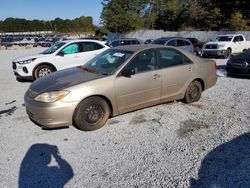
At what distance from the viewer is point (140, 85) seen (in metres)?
5.31

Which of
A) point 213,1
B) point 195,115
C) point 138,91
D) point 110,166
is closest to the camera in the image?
point 110,166

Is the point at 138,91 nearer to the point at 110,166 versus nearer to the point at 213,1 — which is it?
the point at 110,166

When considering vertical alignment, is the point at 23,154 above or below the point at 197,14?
below

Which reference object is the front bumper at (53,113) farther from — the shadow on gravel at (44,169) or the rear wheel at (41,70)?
the rear wheel at (41,70)

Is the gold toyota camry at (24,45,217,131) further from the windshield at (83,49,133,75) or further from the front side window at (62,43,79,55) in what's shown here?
the front side window at (62,43,79,55)

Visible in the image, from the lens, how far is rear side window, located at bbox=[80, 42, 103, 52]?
1026 cm

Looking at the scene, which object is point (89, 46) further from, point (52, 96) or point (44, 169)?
point (44, 169)

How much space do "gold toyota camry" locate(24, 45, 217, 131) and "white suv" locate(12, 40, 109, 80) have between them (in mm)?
4007

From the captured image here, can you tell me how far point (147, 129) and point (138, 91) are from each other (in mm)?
801

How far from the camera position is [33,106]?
186 inches

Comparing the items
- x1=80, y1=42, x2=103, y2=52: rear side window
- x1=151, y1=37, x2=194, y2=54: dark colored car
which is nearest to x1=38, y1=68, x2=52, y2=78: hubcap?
x1=80, y1=42, x2=103, y2=52: rear side window

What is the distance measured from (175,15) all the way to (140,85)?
43846mm

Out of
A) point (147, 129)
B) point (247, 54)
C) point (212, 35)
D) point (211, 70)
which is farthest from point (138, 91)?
point (212, 35)

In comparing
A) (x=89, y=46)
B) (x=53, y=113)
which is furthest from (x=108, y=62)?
(x=89, y=46)
